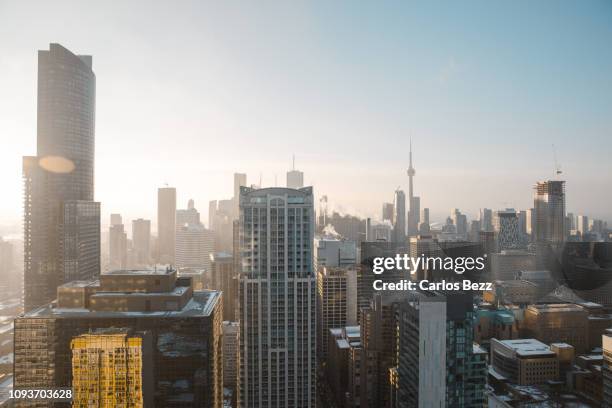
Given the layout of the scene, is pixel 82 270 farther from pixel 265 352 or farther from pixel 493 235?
pixel 493 235

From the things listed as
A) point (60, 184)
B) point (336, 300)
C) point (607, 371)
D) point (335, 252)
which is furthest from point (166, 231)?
point (607, 371)

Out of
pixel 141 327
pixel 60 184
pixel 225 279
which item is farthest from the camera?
pixel 225 279

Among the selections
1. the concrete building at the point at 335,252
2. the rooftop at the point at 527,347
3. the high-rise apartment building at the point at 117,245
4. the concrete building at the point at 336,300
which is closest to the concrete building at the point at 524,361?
the rooftop at the point at 527,347

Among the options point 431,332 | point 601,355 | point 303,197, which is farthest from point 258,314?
point 601,355

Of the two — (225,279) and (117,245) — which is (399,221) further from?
(225,279)

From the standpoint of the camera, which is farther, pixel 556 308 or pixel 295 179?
pixel 556 308

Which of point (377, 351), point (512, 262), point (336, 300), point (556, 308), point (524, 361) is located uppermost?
point (512, 262)
